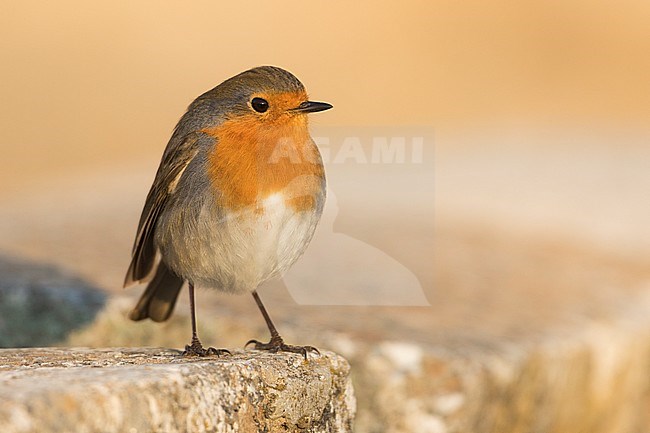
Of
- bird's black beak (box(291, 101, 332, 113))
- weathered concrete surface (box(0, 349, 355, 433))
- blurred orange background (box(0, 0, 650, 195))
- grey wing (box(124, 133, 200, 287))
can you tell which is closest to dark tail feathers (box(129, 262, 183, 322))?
grey wing (box(124, 133, 200, 287))

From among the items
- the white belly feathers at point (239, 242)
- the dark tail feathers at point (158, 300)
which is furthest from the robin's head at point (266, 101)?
the dark tail feathers at point (158, 300)

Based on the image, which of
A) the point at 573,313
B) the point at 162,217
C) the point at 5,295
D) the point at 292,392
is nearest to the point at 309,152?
the point at 162,217

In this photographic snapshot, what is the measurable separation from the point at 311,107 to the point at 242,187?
17.8 inches

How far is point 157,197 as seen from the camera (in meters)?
4.71

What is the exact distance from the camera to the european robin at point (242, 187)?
428 centimetres

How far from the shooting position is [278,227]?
4.30 m

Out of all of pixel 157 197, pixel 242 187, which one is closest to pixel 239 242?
pixel 242 187

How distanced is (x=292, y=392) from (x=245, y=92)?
1.41m

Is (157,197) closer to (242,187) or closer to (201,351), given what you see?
(242,187)

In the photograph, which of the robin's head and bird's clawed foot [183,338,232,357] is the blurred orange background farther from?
bird's clawed foot [183,338,232,357]

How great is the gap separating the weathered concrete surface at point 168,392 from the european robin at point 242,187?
1.02 feet

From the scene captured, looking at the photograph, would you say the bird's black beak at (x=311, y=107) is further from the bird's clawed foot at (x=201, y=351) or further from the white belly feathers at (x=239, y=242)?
the bird's clawed foot at (x=201, y=351)

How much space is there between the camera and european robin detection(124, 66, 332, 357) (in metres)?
4.28

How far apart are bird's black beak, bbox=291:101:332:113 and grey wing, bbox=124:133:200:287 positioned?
461 millimetres
